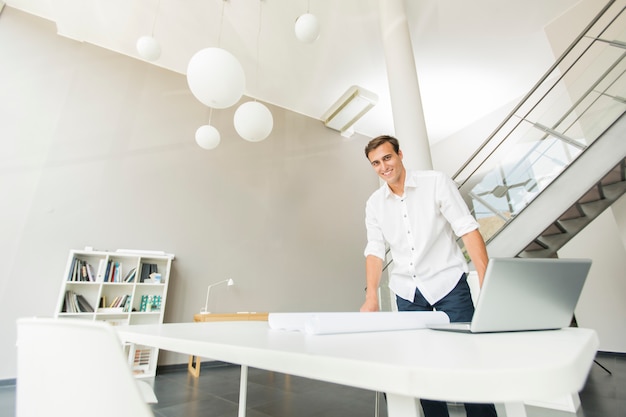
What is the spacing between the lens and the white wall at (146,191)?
3.16m

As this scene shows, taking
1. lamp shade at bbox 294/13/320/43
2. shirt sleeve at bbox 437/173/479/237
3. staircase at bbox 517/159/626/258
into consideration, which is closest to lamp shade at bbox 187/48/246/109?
lamp shade at bbox 294/13/320/43

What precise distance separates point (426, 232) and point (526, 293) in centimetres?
71

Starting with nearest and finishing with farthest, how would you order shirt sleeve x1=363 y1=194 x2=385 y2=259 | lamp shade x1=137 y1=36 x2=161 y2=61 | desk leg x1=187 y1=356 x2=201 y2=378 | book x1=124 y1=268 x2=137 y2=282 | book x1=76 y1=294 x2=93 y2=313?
1. shirt sleeve x1=363 y1=194 x2=385 y2=259
2. lamp shade x1=137 y1=36 x2=161 y2=61
3. book x1=76 y1=294 x2=93 y2=313
4. desk leg x1=187 y1=356 x2=201 y2=378
5. book x1=124 y1=268 x2=137 y2=282

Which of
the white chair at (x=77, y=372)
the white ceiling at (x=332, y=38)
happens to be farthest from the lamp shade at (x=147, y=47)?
the white chair at (x=77, y=372)

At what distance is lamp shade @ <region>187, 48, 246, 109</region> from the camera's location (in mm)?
1864

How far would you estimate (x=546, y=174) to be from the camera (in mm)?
2770

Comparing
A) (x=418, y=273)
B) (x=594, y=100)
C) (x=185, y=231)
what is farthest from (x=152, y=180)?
(x=594, y=100)

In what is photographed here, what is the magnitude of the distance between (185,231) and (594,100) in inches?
193

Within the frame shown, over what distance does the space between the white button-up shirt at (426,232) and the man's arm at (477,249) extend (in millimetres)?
29

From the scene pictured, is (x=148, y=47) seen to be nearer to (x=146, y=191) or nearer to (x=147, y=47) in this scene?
(x=147, y=47)

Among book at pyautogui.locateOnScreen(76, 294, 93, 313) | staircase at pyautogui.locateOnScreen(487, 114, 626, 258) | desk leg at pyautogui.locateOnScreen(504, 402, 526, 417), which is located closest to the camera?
desk leg at pyautogui.locateOnScreen(504, 402, 526, 417)

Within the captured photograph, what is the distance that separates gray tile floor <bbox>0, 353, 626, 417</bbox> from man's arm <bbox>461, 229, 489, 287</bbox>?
1476 mm

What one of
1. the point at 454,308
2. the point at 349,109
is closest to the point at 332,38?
the point at 349,109

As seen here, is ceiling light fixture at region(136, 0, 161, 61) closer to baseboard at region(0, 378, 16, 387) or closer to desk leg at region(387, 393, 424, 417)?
baseboard at region(0, 378, 16, 387)
